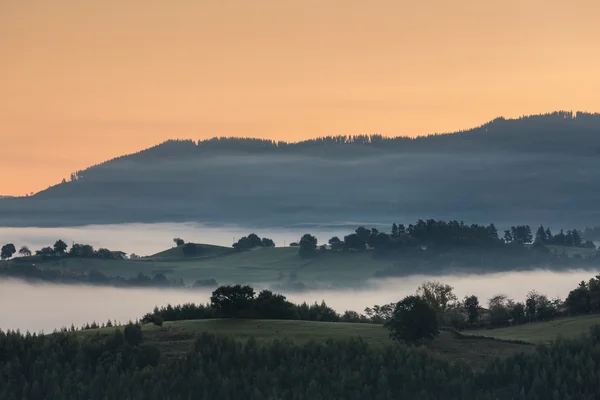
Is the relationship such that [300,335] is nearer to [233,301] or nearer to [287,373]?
[287,373]

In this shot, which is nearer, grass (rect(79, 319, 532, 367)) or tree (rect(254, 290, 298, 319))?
grass (rect(79, 319, 532, 367))

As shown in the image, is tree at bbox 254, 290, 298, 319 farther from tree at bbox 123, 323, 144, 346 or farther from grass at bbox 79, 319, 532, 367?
tree at bbox 123, 323, 144, 346

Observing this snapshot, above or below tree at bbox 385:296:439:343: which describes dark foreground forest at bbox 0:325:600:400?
below

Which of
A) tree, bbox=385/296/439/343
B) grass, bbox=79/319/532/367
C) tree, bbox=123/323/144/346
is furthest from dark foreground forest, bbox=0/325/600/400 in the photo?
tree, bbox=385/296/439/343

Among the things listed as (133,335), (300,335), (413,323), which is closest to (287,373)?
(300,335)

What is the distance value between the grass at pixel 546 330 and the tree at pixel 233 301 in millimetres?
35188

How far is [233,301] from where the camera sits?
185375 millimetres

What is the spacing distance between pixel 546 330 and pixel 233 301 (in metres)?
49.1

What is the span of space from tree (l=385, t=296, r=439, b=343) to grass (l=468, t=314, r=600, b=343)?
13543mm

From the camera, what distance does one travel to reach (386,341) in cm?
16575

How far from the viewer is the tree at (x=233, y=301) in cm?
18425

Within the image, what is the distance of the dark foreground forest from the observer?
15125cm

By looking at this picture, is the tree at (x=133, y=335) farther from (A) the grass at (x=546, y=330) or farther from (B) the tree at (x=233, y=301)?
(A) the grass at (x=546, y=330)

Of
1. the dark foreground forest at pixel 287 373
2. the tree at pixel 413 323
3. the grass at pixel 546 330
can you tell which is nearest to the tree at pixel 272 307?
the dark foreground forest at pixel 287 373
